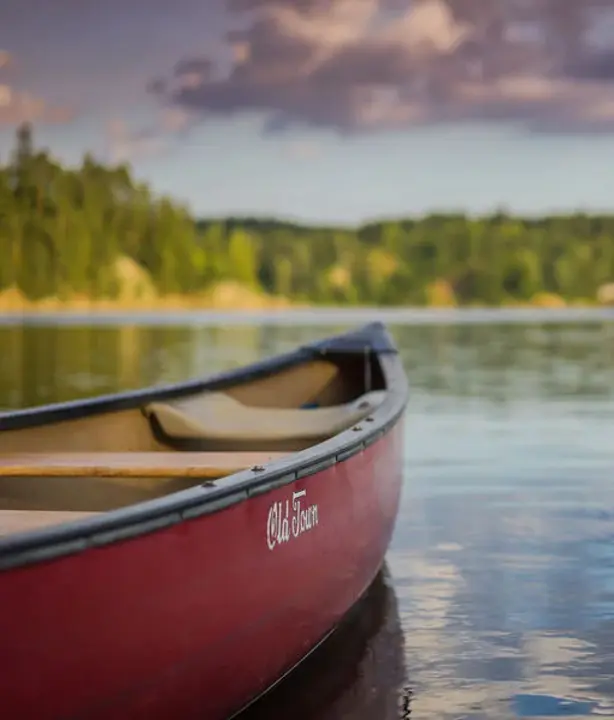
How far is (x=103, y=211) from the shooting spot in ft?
486

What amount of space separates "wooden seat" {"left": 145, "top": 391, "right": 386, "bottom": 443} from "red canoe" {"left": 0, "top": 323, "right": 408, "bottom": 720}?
0.02m

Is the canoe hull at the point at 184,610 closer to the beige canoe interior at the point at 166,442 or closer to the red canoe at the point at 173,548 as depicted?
the red canoe at the point at 173,548

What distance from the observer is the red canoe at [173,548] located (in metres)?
4.13

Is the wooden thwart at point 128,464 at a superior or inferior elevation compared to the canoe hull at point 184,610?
superior

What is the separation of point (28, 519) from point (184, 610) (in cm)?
98

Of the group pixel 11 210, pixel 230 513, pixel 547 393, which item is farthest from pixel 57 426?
pixel 11 210

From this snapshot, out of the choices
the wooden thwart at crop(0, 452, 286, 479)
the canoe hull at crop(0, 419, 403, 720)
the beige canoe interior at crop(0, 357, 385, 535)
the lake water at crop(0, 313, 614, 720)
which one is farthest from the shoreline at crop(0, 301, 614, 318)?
the canoe hull at crop(0, 419, 403, 720)

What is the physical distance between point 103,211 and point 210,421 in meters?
141

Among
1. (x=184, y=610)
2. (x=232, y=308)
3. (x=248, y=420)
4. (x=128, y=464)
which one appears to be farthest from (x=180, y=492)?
(x=232, y=308)

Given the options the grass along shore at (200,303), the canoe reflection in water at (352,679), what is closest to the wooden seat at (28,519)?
the canoe reflection in water at (352,679)

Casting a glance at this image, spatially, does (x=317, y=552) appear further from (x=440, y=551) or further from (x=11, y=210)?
(x=11, y=210)

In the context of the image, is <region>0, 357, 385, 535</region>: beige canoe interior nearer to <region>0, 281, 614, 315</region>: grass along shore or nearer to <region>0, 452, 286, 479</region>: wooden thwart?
<region>0, 452, 286, 479</region>: wooden thwart

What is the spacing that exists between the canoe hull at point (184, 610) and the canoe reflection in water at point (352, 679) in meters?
0.15

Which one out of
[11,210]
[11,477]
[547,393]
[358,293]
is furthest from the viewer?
[358,293]
